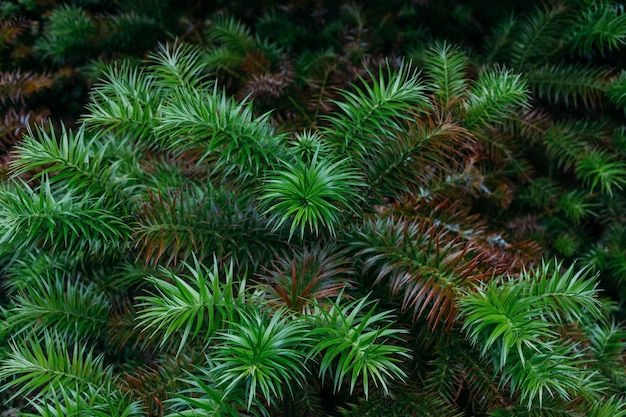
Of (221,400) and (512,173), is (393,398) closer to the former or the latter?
(221,400)

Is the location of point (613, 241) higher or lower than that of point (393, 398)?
higher

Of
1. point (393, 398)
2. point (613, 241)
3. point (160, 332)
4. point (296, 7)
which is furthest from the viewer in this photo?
point (296, 7)

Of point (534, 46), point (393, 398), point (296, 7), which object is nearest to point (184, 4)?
point (296, 7)

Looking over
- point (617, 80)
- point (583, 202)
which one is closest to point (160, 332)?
point (583, 202)

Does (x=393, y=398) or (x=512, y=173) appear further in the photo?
(x=512, y=173)

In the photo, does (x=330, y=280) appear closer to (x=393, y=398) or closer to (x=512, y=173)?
(x=393, y=398)

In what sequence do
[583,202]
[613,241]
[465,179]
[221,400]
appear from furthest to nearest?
[583,202]
[613,241]
[465,179]
[221,400]

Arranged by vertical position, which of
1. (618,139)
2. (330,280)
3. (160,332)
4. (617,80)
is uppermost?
(617,80)
